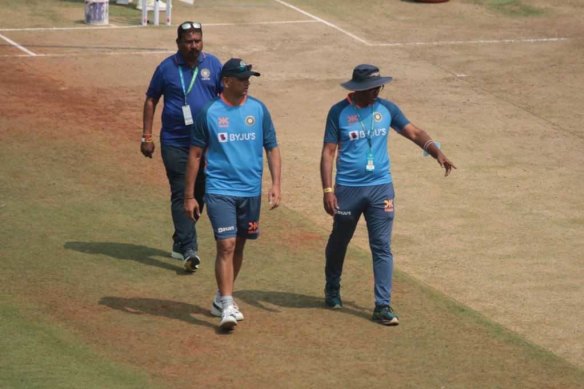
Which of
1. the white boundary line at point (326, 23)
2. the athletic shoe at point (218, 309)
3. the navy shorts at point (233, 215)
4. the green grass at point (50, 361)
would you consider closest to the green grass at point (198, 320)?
the green grass at point (50, 361)

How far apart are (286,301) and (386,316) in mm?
1075

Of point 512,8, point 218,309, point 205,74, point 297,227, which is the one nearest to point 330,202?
point 218,309

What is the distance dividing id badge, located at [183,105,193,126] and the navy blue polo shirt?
40 mm

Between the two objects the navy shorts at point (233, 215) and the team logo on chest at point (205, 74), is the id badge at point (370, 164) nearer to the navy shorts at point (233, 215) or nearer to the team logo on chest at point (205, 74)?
the navy shorts at point (233, 215)

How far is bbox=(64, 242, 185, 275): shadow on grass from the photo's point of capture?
1288 centimetres

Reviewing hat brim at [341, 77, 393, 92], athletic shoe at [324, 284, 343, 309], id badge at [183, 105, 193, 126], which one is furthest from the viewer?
id badge at [183, 105, 193, 126]

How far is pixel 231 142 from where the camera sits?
10945 mm

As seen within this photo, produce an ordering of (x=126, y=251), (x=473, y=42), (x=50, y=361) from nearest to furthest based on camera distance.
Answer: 1. (x=50, y=361)
2. (x=126, y=251)
3. (x=473, y=42)

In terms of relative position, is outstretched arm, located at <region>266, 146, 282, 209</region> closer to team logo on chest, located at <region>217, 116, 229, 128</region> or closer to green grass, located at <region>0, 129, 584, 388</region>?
team logo on chest, located at <region>217, 116, 229, 128</region>

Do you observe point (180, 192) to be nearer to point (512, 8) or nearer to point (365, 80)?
point (365, 80)

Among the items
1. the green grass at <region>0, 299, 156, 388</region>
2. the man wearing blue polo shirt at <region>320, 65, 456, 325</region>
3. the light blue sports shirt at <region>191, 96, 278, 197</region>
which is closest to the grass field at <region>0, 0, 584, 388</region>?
the green grass at <region>0, 299, 156, 388</region>

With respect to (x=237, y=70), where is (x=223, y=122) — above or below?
below

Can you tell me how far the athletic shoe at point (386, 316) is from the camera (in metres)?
11.3

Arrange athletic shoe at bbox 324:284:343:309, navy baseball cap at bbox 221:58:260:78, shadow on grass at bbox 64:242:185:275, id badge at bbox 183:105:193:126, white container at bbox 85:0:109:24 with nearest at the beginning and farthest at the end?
navy baseball cap at bbox 221:58:260:78 → athletic shoe at bbox 324:284:343:309 → id badge at bbox 183:105:193:126 → shadow on grass at bbox 64:242:185:275 → white container at bbox 85:0:109:24
